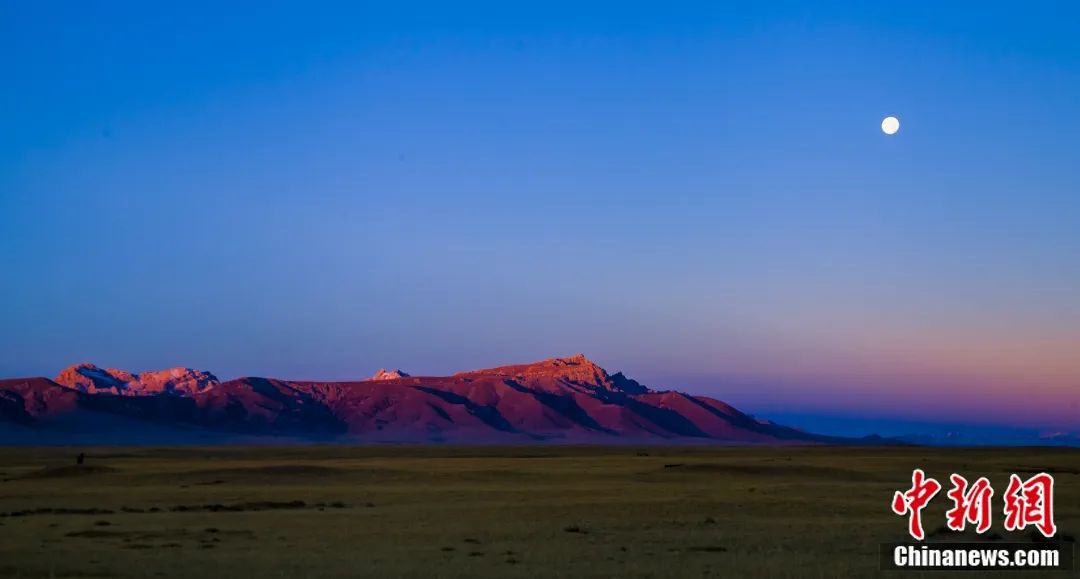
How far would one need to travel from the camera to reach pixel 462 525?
35.2 metres

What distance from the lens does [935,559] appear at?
25.6 metres

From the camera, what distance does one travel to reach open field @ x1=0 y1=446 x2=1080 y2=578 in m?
25.7

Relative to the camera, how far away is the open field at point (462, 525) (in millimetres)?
25703

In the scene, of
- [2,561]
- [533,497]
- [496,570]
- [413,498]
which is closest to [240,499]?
[413,498]
